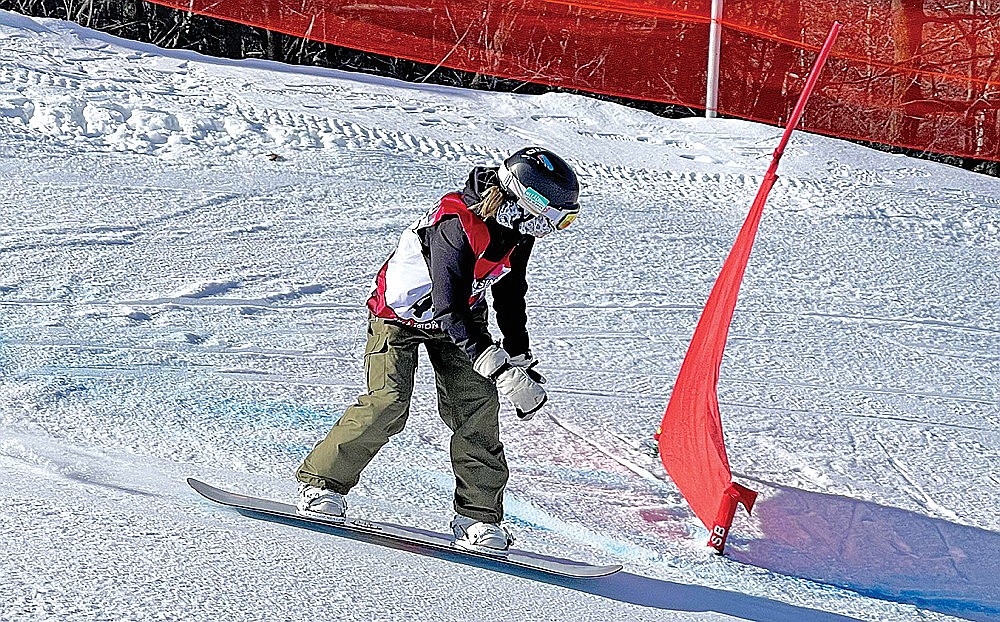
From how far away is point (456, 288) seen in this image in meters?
3.20

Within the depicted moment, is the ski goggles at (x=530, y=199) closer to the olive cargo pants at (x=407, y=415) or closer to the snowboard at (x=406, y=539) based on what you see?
the olive cargo pants at (x=407, y=415)

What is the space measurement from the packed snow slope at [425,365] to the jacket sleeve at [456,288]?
2.04 feet

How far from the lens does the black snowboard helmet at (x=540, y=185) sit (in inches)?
126

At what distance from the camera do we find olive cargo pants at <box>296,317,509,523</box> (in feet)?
11.1

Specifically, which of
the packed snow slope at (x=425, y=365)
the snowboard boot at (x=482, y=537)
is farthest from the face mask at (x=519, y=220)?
the packed snow slope at (x=425, y=365)

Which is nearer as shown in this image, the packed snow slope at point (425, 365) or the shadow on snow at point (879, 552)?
the packed snow slope at point (425, 365)

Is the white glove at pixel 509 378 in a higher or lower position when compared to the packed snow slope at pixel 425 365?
higher

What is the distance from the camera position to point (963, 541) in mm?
4184

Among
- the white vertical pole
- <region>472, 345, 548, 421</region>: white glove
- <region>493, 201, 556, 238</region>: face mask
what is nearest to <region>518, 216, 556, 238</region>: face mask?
<region>493, 201, 556, 238</region>: face mask

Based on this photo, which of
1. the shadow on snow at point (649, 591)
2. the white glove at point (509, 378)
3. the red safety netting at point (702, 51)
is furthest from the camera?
the red safety netting at point (702, 51)

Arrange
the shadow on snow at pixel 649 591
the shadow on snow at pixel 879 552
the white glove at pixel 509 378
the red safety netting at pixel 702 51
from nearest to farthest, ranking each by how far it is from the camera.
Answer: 1. the white glove at pixel 509 378
2. the shadow on snow at pixel 649 591
3. the shadow on snow at pixel 879 552
4. the red safety netting at pixel 702 51

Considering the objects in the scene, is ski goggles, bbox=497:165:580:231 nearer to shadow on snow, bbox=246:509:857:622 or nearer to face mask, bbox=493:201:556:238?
face mask, bbox=493:201:556:238

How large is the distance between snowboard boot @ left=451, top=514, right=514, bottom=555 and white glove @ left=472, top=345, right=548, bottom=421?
43 centimetres

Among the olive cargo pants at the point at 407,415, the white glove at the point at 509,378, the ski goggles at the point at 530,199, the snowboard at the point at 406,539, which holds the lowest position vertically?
the snowboard at the point at 406,539
